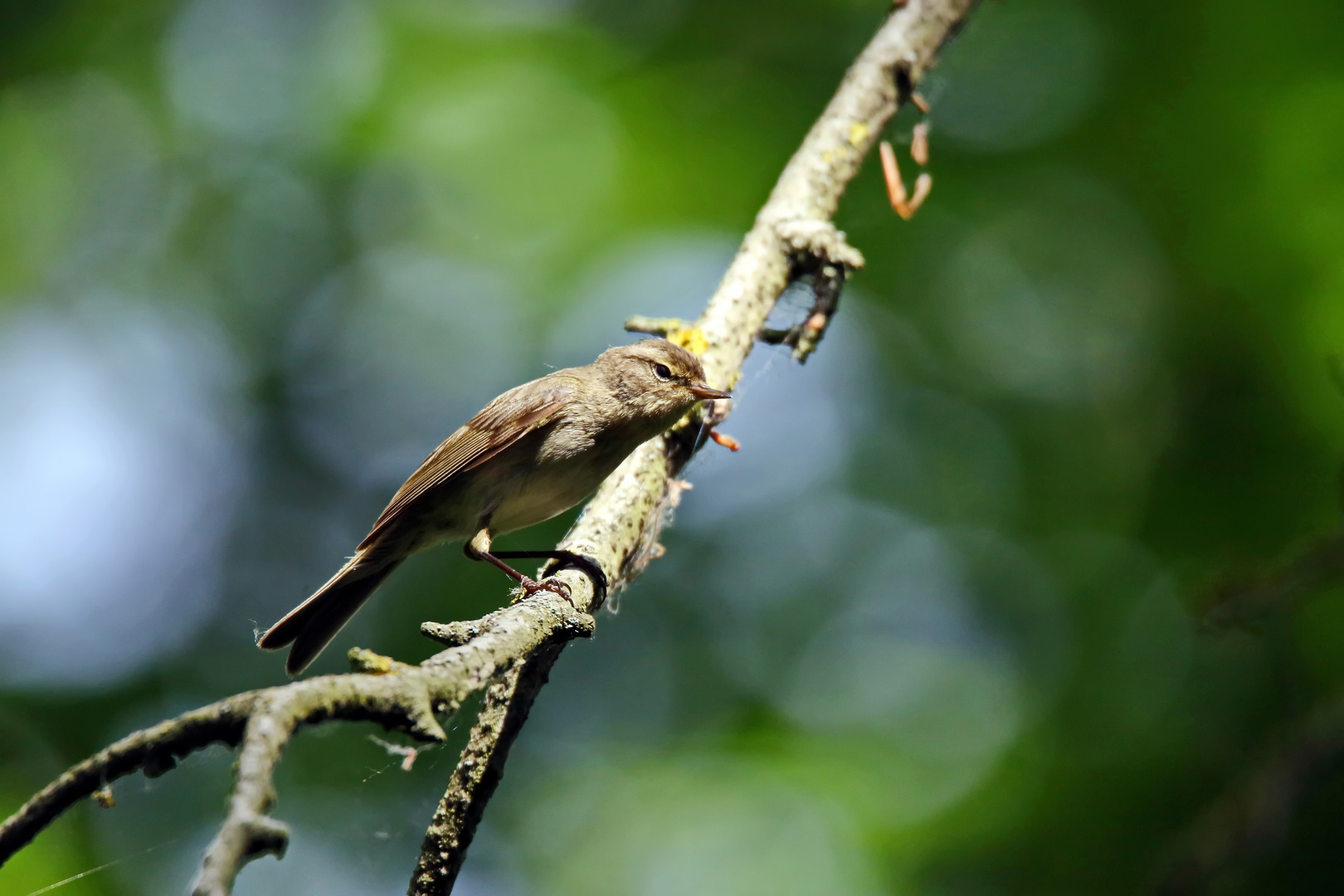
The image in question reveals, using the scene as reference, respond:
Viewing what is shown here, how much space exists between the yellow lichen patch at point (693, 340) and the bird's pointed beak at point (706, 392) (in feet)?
0.46

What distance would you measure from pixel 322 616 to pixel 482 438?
1.05m

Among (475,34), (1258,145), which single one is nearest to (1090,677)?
(1258,145)

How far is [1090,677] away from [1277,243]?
2.80m

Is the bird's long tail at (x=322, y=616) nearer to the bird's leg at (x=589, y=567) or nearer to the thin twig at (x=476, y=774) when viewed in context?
the bird's leg at (x=589, y=567)

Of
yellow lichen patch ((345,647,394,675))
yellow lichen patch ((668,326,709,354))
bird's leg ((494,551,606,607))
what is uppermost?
yellow lichen patch ((668,326,709,354))

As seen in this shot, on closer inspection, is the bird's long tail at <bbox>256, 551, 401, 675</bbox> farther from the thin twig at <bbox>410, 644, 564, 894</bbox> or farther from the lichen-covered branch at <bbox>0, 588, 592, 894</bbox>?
the lichen-covered branch at <bbox>0, 588, 592, 894</bbox>

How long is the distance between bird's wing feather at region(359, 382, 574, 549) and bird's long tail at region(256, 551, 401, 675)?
171 mm

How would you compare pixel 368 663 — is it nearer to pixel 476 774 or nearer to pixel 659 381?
pixel 476 774

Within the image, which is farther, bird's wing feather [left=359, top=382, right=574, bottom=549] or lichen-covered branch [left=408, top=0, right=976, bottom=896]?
bird's wing feather [left=359, top=382, right=574, bottom=549]

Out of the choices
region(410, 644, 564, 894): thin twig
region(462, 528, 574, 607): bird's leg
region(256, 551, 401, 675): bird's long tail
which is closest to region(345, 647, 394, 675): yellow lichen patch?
region(410, 644, 564, 894): thin twig

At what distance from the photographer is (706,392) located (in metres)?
3.72

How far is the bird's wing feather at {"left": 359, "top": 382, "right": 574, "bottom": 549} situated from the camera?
436 centimetres

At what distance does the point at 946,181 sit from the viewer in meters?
7.25

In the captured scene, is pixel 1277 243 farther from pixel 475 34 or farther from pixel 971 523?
pixel 475 34
